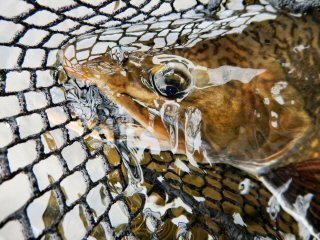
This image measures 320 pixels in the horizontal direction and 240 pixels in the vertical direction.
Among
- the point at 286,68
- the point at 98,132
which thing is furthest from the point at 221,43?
the point at 98,132

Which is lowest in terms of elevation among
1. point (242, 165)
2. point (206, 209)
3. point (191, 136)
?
point (206, 209)

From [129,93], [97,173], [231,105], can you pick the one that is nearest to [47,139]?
[97,173]

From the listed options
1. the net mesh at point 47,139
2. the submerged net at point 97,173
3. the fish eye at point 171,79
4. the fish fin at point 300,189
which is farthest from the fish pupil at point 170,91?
the fish fin at point 300,189

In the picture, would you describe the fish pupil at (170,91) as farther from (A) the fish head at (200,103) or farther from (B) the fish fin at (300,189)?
(B) the fish fin at (300,189)

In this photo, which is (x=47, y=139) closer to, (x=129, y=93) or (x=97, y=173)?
(x=97, y=173)

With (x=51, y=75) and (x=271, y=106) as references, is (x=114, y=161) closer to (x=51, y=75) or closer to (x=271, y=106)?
(x=51, y=75)

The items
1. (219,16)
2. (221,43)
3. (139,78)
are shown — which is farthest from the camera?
(219,16)

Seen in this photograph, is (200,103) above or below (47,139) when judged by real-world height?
above
